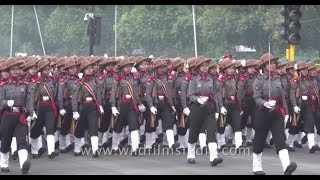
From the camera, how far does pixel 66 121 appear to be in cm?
1775

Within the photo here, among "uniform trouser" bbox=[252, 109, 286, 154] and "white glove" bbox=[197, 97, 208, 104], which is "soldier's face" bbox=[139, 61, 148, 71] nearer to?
"white glove" bbox=[197, 97, 208, 104]

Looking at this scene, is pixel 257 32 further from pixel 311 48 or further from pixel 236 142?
pixel 236 142

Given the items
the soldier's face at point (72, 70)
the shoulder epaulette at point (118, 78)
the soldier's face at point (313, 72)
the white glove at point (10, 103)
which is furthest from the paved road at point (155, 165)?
the soldier's face at point (313, 72)

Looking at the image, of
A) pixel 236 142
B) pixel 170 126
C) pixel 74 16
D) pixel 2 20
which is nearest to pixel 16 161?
pixel 170 126

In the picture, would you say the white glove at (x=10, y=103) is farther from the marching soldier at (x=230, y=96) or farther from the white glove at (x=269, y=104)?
the marching soldier at (x=230, y=96)

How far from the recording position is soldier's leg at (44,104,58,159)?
1648 cm

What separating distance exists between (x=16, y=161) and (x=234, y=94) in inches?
193

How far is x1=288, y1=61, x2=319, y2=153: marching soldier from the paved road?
28.3 inches

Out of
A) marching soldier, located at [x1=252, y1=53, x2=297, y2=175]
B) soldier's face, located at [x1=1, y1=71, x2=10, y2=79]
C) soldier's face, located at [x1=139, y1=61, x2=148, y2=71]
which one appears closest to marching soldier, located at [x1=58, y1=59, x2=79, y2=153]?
soldier's face, located at [x1=139, y1=61, x2=148, y2=71]

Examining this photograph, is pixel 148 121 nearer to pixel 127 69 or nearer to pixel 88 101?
pixel 127 69

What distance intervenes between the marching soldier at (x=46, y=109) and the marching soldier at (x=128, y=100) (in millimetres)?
1253

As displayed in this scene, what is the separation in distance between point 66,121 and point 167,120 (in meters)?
2.07

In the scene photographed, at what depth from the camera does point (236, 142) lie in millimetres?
17875

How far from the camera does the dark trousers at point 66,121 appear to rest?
17609 millimetres
